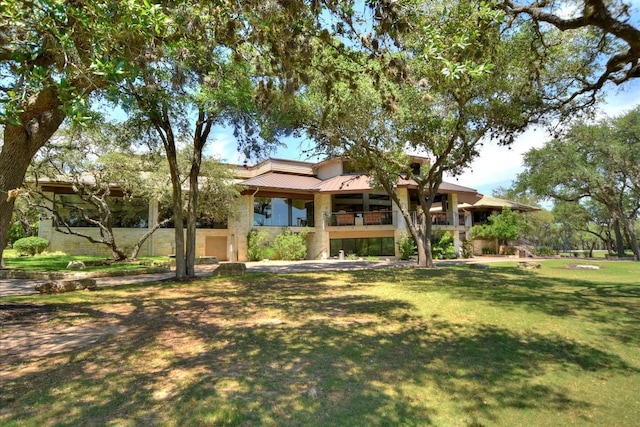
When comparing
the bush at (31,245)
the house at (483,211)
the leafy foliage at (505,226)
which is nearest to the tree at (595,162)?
the leafy foliage at (505,226)

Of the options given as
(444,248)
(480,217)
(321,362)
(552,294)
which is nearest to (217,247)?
(444,248)

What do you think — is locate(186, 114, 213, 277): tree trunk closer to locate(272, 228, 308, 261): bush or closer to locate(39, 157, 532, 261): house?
locate(39, 157, 532, 261): house

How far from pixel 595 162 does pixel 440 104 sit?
19794 mm

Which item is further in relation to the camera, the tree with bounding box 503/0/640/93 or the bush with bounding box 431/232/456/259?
the bush with bounding box 431/232/456/259

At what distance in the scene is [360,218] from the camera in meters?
28.0

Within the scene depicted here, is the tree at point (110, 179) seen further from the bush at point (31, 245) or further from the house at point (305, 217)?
the bush at point (31, 245)

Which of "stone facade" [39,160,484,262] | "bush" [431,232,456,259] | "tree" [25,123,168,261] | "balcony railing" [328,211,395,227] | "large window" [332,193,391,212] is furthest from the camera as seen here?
"large window" [332,193,391,212]

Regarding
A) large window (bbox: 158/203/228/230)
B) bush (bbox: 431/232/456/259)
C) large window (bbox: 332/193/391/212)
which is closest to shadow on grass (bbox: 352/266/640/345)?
bush (bbox: 431/232/456/259)

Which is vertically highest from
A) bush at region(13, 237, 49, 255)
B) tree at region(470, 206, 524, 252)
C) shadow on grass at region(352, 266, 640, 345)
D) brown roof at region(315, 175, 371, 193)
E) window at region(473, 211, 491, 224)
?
brown roof at region(315, 175, 371, 193)

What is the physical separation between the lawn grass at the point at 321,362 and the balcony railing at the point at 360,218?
18.3 metres

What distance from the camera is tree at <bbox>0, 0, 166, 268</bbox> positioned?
13.7 ft

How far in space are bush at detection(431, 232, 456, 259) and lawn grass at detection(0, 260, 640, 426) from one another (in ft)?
57.7

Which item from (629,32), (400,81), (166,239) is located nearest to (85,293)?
(400,81)

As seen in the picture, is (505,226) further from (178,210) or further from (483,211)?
(178,210)
